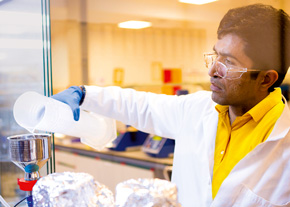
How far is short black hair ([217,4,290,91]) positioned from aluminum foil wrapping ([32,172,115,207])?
0.86 m

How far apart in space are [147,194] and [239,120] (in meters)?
0.87

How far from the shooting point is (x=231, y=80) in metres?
1.30

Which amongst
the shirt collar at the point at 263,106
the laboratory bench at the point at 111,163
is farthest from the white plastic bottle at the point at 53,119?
the laboratory bench at the point at 111,163

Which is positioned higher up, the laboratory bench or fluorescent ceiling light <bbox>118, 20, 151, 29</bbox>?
fluorescent ceiling light <bbox>118, 20, 151, 29</bbox>

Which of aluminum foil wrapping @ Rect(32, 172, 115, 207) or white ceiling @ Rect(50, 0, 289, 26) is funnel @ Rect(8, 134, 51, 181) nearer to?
aluminum foil wrapping @ Rect(32, 172, 115, 207)

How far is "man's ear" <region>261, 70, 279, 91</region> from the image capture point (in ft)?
4.47

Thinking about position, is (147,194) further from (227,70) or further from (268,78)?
(268,78)

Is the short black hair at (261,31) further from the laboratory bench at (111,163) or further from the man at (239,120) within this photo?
the laboratory bench at (111,163)

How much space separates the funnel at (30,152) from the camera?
80cm

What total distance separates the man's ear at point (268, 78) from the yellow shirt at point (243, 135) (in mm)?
37

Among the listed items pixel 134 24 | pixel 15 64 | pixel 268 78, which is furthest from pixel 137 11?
pixel 15 64

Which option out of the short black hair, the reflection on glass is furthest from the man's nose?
the reflection on glass

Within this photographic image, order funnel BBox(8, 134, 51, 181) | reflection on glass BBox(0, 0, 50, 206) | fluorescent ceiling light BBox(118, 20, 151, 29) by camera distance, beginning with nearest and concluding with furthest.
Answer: funnel BBox(8, 134, 51, 181)
reflection on glass BBox(0, 0, 50, 206)
fluorescent ceiling light BBox(118, 20, 151, 29)

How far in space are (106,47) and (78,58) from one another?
444 mm
